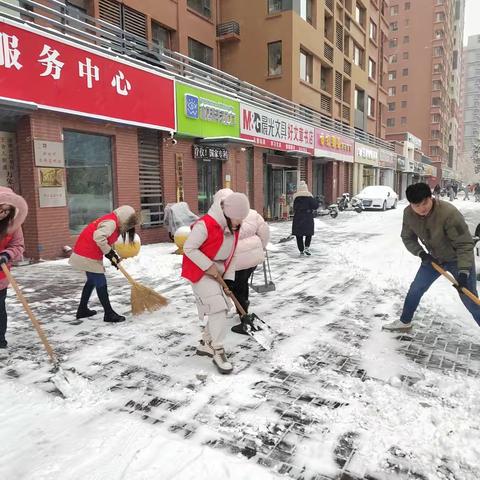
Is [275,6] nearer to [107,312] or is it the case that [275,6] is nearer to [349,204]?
[349,204]

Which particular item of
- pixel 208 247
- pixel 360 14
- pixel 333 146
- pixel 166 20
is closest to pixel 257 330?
pixel 208 247

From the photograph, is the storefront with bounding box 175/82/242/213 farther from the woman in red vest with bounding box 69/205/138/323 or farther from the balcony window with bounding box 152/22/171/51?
the woman in red vest with bounding box 69/205/138/323

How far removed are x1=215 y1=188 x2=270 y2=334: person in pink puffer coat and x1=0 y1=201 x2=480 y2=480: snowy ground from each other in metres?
0.58

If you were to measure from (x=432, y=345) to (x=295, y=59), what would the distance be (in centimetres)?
1900

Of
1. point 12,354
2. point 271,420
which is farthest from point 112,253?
point 271,420

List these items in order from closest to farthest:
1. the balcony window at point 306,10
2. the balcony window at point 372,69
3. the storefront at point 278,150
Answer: the storefront at point 278,150, the balcony window at point 306,10, the balcony window at point 372,69

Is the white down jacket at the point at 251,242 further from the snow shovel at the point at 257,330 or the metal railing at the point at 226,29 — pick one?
the metal railing at the point at 226,29

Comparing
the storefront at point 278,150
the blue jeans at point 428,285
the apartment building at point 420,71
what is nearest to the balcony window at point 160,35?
the storefront at point 278,150

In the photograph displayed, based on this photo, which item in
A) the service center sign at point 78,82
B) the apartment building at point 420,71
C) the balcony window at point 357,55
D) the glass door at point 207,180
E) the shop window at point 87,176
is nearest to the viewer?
the service center sign at point 78,82

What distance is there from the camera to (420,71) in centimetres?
6800

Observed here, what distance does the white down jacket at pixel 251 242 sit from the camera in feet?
15.4

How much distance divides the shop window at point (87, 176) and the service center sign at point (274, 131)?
21.4 ft

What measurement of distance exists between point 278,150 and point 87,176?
407 inches

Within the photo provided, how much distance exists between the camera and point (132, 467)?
2.38 metres
